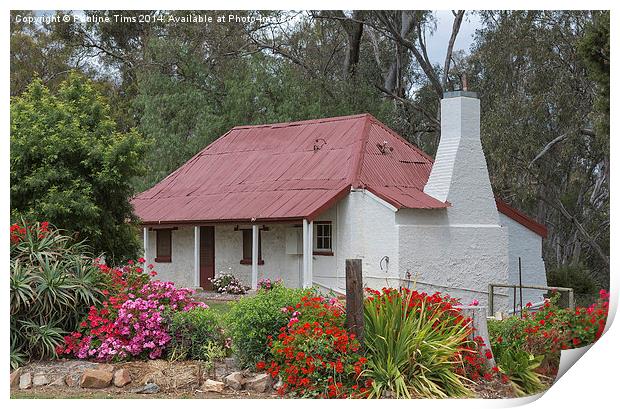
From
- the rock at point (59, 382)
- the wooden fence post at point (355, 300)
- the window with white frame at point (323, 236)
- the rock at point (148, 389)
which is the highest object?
the window with white frame at point (323, 236)

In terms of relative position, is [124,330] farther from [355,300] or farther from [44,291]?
[355,300]

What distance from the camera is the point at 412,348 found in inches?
476

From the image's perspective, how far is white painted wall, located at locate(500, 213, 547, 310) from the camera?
19469 millimetres

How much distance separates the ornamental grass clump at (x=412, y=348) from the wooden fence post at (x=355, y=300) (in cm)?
17

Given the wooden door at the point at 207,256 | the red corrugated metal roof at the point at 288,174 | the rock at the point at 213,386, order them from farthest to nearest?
the wooden door at the point at 207,256
the red corrugated metal roof at the point at 288,174
the rock at the point at 213,386

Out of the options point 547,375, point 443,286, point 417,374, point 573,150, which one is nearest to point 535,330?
point 547,375

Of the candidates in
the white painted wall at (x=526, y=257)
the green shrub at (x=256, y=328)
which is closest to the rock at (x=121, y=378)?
the green shrub at (x=256, y=328)

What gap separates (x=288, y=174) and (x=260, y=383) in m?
7.42

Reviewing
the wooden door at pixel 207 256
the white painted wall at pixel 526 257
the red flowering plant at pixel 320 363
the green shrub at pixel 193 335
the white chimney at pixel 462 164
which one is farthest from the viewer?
the wooden door at pixel 207 256

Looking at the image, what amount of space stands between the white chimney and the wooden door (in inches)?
177

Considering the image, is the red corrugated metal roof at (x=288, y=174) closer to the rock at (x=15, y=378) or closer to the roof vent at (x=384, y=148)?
the roof vent at (x=384, y=148)

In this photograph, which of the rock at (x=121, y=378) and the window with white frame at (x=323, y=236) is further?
the window with white frame at (x=323, y=236)

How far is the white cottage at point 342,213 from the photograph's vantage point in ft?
57.1

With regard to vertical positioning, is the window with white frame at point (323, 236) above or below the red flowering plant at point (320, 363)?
above
